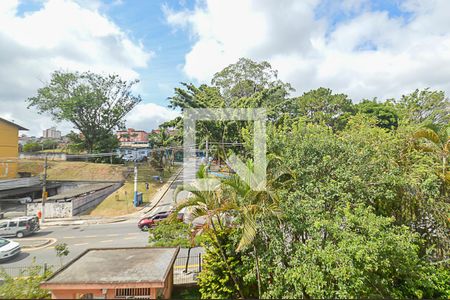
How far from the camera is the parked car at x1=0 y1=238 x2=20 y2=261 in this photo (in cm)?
1277

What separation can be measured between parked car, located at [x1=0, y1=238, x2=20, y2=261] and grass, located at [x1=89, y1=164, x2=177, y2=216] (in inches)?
406

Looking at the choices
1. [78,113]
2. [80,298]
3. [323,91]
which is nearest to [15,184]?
[78,113]

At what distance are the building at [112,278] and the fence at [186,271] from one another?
2797 mm

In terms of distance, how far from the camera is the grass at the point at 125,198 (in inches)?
958

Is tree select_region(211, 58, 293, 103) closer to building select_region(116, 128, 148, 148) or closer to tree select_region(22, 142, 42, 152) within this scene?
building select_region(116, 128, 148, 148)

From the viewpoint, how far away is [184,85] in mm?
24703

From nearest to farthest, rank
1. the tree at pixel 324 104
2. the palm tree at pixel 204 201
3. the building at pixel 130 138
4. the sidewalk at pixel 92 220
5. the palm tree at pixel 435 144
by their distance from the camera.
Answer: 1. the palm tree at pixel 204 201
2. the palm tree at pixel 435 144
3. the sidewalk at pixel 92 220
4. the tree at pixel 324 104
5. the building at pixel 130 138

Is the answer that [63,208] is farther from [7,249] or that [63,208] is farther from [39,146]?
[39,146]

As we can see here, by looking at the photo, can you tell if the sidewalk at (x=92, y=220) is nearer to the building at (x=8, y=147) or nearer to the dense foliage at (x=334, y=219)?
the building at (x=8, y=147)

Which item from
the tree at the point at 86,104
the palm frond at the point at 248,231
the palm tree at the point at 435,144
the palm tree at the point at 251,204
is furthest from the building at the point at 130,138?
the palm tree at the point at 435,144

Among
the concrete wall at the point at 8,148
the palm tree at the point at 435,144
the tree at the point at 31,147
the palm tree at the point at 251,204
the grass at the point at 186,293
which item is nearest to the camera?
the palm tree at the point at 251,204

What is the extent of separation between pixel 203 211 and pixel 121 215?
19.6m


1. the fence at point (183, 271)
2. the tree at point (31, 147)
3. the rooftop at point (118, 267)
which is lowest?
the fence at point (183, 271)

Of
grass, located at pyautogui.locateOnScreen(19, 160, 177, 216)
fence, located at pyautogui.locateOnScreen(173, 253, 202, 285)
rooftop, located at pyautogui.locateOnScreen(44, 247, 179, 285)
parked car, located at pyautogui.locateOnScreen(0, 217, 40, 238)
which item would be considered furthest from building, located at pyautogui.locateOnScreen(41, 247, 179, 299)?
grass, located at pyautogui.locateOnScreen(19, 160, 177, 216)
